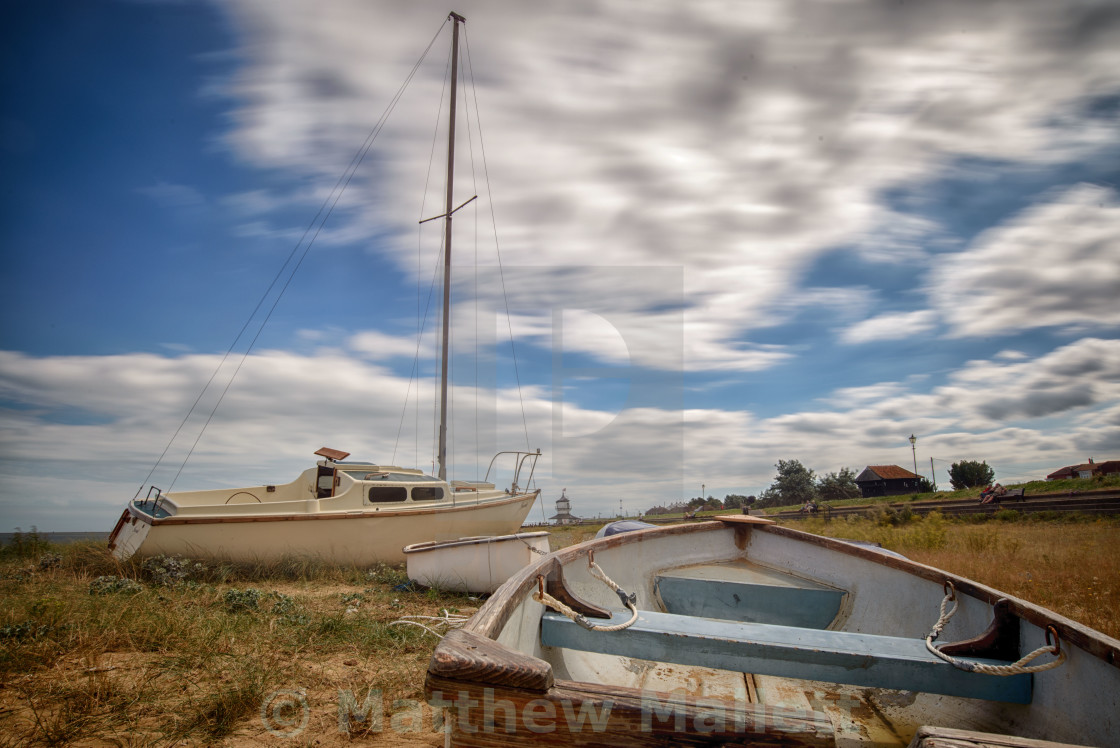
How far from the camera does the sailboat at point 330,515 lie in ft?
31.0

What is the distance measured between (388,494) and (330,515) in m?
1.47

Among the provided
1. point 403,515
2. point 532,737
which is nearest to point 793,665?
point 532,737

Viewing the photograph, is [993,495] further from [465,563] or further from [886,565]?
[886,565]

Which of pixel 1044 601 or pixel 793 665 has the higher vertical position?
pixel 793 665

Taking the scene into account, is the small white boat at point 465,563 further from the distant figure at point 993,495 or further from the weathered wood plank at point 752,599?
the distant figure at point 993,495

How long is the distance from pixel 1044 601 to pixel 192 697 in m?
9.66

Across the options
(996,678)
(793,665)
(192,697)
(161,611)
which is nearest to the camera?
(996,678)

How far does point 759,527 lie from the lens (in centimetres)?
606

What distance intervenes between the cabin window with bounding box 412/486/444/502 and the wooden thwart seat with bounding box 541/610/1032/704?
9374 mm

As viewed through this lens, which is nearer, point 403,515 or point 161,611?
point 161,611

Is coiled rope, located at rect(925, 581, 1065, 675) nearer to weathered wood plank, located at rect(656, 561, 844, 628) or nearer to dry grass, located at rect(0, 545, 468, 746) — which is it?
weathered wood plank, located at rect(656, 561, 844, 628)

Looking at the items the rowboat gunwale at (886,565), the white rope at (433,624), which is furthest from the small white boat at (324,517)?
the rowboat gunwale at (886,565)

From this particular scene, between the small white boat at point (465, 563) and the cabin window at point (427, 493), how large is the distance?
11.0ft

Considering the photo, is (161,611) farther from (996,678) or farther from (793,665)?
(996,678)
